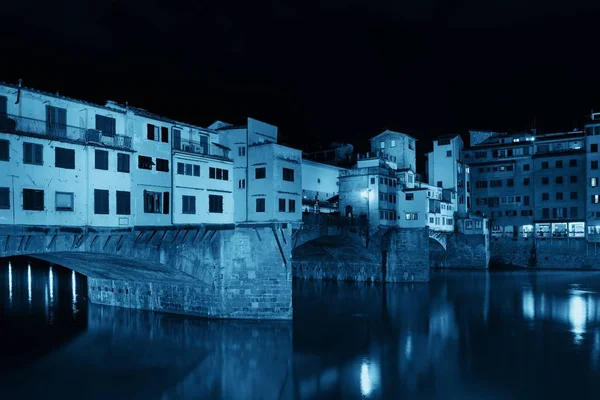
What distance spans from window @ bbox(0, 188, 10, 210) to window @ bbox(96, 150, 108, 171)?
16.2ft

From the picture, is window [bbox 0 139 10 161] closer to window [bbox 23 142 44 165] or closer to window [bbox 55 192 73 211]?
window [bbox 23 142 44 165]

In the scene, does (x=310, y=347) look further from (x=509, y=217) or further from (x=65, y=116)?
(x=509, y=217)

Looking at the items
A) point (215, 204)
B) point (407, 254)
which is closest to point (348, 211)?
point (407, 254)

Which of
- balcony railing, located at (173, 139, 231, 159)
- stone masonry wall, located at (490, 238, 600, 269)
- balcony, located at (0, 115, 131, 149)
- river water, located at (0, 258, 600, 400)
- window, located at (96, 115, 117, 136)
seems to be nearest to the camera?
river water, located at (0, 258, 600, 400)

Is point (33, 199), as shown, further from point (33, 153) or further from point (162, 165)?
point (162, 165)

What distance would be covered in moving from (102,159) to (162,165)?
4.38 metres

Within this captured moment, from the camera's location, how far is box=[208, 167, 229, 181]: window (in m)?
34.5

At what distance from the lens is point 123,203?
28.8 meters

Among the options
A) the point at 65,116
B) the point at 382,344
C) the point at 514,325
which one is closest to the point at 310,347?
the point at 382,344

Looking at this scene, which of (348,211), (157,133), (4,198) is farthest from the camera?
(348,211)

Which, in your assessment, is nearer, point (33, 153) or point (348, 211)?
point (33, 153)

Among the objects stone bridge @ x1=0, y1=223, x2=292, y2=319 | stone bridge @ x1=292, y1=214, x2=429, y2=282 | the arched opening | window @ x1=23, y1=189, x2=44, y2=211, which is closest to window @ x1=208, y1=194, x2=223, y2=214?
stone bridge @ x1=0, y1=223, x2=292, y2=319

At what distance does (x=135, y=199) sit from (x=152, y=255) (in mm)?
3936

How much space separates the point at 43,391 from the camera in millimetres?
22156
